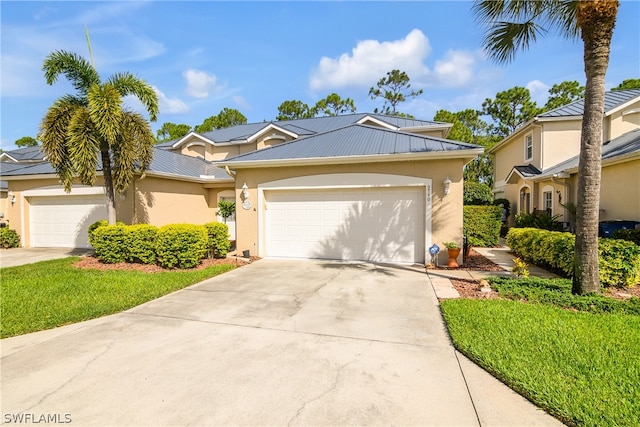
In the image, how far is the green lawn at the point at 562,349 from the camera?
9.20ft

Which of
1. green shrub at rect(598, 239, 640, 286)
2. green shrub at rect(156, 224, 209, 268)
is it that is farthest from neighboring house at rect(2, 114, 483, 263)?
green shrub at rect(598, 239, 640, 286)

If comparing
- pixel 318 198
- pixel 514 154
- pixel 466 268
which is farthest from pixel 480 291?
pixel 514 154

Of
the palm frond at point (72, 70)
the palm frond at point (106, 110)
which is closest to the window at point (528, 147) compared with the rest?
the palm frond at point (106, 110)

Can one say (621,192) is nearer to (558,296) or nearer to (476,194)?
(558,296)

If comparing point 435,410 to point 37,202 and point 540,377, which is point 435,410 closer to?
point 540,377

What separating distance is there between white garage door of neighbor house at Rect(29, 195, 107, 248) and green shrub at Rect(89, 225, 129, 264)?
3.31 meters

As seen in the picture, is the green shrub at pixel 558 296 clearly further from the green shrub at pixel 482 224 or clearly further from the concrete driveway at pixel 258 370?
the green shrub at pixel 482 224

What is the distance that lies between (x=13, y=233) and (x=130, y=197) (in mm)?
7466

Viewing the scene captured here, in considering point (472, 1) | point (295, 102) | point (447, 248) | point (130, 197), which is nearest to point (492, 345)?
point (447, 248)

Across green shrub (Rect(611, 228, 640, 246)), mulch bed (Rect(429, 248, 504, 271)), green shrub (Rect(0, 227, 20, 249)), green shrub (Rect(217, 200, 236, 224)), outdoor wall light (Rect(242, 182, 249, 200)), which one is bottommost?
mulch bed (Rect(429, 248, 504, 271))

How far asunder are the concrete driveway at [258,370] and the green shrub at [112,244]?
492 centimetres

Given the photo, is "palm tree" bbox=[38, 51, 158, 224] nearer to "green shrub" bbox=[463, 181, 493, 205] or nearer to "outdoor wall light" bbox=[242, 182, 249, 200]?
"outdoor wall light" bbox=[242, 182, 249, 200]

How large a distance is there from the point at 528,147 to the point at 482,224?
736cm

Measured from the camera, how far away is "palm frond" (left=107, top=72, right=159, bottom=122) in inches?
393
